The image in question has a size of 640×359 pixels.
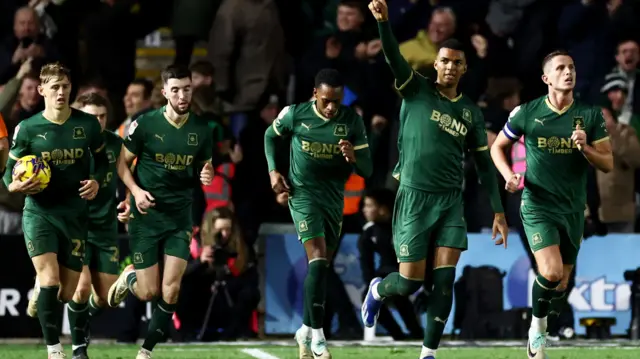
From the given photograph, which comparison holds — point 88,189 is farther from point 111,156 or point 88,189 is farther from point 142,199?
point 111,156

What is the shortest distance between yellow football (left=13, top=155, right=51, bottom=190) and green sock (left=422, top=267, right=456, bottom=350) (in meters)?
3.10

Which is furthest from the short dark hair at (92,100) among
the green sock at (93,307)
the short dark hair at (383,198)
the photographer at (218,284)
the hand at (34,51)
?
the short dark hair at (383,198)

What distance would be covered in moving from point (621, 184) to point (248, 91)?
424cm

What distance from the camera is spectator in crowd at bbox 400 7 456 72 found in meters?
16.5

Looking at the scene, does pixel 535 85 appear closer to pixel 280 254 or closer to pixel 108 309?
pixel 280 254

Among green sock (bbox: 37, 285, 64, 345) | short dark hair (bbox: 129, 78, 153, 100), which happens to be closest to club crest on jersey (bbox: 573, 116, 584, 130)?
green sock (bbox: 37, 285, 64, 345)

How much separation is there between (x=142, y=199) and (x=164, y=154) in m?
0.54

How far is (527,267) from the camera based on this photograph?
15.8m

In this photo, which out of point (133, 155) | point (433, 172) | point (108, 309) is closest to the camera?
point (433, 172)

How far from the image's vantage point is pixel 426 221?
37.2 ft

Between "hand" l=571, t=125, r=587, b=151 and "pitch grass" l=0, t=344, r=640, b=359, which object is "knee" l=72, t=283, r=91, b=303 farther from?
"hand" l=571, t=125, r=587, b=151

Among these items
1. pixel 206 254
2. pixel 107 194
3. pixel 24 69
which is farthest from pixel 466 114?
pixel 24 69

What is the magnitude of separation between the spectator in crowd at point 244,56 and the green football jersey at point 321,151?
3.92 metres

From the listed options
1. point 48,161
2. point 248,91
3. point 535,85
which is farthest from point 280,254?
point 48,161
